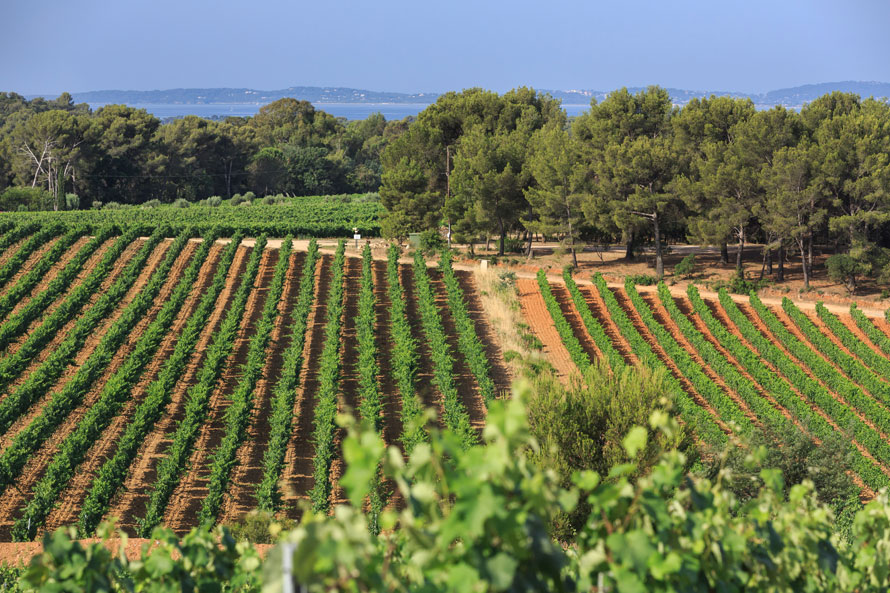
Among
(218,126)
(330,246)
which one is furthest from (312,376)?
(218,126)

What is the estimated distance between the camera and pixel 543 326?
96.9 ft

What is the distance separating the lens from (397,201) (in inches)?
1727

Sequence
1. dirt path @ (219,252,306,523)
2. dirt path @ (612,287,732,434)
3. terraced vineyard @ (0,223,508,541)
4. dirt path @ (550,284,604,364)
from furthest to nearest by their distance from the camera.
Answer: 1. dirt path @ (550,284,604,364)
2. dirt path @ (612,287,732,434)
3. dirt path @ (219,252,306,523)
4. terraced vineyard @ (0,223,508,541)

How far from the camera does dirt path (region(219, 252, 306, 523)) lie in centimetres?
1712

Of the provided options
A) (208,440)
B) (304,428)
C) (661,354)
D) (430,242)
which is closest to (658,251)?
(661,354)

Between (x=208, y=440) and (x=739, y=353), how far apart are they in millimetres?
16504

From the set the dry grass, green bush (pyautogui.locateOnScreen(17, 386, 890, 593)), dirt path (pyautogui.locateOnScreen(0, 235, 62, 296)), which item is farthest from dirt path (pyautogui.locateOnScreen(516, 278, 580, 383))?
dirt path (pyautogui.locateOnScreen(0, 235, 62, 296))

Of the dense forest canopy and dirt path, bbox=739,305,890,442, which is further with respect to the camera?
the dense forest canopy

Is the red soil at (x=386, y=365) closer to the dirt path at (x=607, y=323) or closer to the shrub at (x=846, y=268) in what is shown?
the dirt path at (x=607, y=323)

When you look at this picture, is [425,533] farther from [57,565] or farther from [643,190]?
[643,190]

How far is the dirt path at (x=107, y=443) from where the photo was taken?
16.2m

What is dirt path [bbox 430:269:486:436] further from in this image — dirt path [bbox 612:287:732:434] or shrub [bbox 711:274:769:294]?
shrub [bbox 711:274:769:294]

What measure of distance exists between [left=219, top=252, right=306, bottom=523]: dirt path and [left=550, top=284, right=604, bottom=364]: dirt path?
408 inches

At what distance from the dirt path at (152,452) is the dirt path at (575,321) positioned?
12859mm
